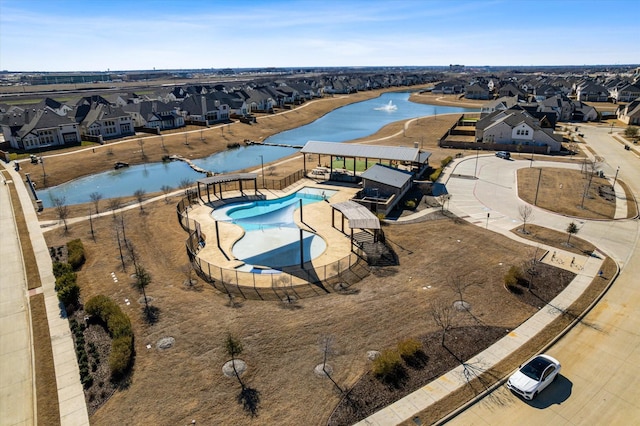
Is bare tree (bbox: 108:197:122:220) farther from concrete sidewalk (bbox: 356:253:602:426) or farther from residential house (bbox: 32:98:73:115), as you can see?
residential house (bbox: 32:98:73:115)

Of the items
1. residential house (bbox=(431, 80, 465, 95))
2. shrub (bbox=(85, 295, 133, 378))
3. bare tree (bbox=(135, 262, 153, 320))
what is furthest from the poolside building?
residential house (bbox=(431, 80, 465, 95))

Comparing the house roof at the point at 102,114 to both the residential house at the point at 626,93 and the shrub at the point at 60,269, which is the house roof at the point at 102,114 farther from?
the residential house at the point at 626,93

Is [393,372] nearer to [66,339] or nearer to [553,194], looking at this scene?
[66,339]

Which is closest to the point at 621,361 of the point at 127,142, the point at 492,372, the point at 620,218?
the point at 492,372

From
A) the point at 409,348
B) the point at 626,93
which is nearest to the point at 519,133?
the point at 409,348

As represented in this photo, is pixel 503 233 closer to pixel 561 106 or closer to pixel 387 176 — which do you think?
pixel 387 176

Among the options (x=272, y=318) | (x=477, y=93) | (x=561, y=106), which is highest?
(x=477, y=93)

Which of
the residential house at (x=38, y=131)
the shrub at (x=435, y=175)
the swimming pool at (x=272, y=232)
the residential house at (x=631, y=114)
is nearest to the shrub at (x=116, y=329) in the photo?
the swimming pool at (x=272, y=232)
